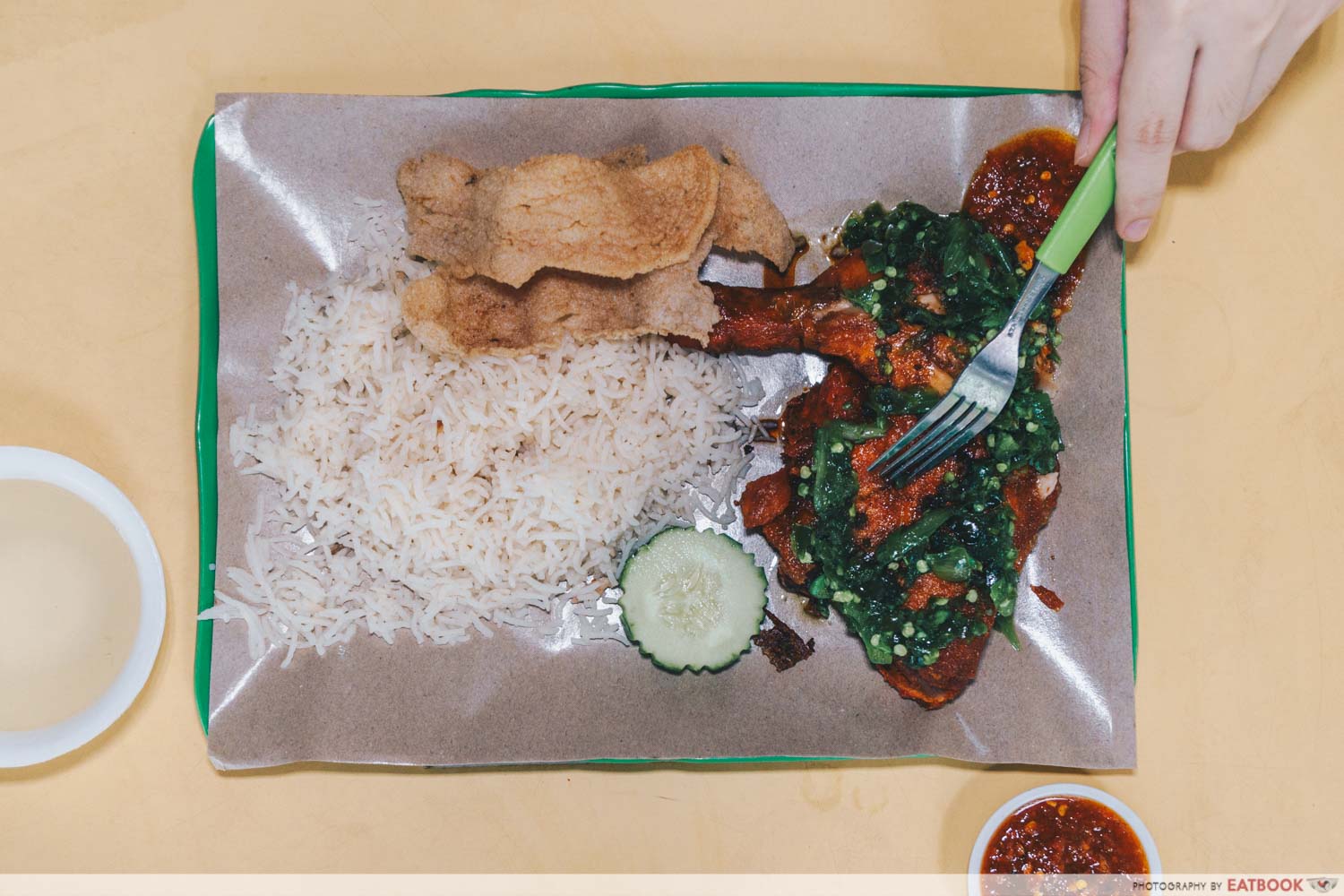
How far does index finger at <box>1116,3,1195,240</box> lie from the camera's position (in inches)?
127

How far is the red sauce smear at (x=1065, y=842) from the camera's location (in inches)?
142

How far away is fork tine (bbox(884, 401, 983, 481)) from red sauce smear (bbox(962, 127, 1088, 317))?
2.47 ft

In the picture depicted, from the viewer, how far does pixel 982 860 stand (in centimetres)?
366

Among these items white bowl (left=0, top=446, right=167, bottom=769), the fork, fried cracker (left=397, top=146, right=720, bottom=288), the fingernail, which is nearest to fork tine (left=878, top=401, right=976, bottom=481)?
the fork

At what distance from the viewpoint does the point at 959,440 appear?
136 inches

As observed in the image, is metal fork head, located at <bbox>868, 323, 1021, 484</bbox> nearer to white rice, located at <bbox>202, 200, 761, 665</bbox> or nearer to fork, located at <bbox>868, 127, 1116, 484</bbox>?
fork, located at <bbox>868, 127, 1116, 484</bbox>

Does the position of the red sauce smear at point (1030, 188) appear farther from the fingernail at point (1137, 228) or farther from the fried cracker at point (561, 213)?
the fried cracker at point (561, 213)

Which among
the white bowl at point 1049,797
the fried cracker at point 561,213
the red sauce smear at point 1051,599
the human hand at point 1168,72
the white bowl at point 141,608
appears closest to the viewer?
the human hand at point 1168,72

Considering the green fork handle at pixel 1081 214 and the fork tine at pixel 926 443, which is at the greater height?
the green fork handle at pixel 1081 214

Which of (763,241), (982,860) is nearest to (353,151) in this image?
(763,241)

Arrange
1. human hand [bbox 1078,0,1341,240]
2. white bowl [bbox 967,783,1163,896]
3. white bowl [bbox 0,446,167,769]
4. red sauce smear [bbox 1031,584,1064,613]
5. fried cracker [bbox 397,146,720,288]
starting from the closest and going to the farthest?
human hand [bbox 1078,0,1341,240], fried cracker [bbox 397,146,720,288], white bowl [bbox 0,446,167,769], white bowl [bbox 967,783,1163,896], red sauce smear [bbox 1031,584,1064,613]

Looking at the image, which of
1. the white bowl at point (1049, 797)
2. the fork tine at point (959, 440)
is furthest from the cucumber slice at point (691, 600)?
the white bowl at point (1049, 797)

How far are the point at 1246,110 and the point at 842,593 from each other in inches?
102

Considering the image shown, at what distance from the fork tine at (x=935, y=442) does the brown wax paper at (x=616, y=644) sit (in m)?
0.64
